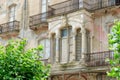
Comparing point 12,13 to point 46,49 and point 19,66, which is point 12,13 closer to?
point 46,49

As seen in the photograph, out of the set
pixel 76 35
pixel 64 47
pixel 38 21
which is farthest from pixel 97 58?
pixel 38 21

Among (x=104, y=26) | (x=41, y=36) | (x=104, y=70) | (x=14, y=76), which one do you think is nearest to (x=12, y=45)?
(x=14, y=76)

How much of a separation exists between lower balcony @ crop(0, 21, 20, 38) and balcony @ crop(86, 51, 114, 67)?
7.80 m

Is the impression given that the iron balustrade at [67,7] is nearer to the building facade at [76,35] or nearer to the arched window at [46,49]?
the building facade at [76,35]

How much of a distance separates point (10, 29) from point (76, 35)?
22.4 ft

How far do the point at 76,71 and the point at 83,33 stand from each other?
2390 mm

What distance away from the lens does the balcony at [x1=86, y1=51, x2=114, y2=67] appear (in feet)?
73.6

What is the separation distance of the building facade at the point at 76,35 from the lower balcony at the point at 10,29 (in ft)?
6.26

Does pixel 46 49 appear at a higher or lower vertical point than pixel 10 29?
lower

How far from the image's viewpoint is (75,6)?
24.8m

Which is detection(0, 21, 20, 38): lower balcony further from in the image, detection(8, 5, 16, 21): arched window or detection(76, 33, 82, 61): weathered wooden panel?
detection(76, 33, 82, 61): weathered wooden panel

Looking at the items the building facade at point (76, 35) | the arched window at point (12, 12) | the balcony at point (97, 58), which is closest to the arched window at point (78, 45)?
the building facade at point (76, 35)

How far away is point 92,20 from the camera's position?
958 inches

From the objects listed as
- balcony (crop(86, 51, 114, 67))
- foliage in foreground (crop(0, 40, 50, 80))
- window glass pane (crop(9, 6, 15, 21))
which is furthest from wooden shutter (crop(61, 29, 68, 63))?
foliage in foreground (crop(0, 40, 50, 80))
